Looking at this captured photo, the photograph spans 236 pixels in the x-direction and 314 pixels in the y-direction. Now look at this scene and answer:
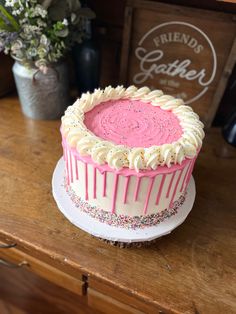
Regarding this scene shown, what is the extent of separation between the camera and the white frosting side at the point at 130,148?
540 mm

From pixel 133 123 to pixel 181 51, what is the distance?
1.31 ft

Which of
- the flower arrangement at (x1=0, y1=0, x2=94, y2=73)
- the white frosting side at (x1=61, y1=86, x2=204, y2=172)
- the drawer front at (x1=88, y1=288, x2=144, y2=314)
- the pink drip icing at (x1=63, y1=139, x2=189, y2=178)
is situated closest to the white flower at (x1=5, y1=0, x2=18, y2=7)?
the flower arrangement at (x1=0, y1=0, x2=94, y2=73)

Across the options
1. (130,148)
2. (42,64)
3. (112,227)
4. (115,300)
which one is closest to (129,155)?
(130,148)

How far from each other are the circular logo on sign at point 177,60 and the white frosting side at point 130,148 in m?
0.29

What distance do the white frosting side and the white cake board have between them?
148 millimetres

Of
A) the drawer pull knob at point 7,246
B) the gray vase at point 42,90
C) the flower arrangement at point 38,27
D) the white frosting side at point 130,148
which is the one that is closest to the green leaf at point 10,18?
the flower arrangement at point 38,27

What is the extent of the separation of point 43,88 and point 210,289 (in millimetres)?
709

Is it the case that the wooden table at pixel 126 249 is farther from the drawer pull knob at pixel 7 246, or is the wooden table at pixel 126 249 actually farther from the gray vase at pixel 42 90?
the gray vase at pixel 42 90

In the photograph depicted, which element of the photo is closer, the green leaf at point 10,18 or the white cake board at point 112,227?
the white cake board at point 112,227

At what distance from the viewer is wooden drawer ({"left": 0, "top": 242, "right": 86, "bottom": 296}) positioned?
0.69 meters

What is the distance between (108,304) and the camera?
2.27ft

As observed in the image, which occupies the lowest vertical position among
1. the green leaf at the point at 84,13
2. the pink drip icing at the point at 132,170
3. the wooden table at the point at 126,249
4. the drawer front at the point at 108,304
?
the drawer front at the point at 108,304

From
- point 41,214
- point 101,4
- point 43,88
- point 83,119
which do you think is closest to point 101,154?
point 83,119

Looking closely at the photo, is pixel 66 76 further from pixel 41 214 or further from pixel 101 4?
pixel 41 214
